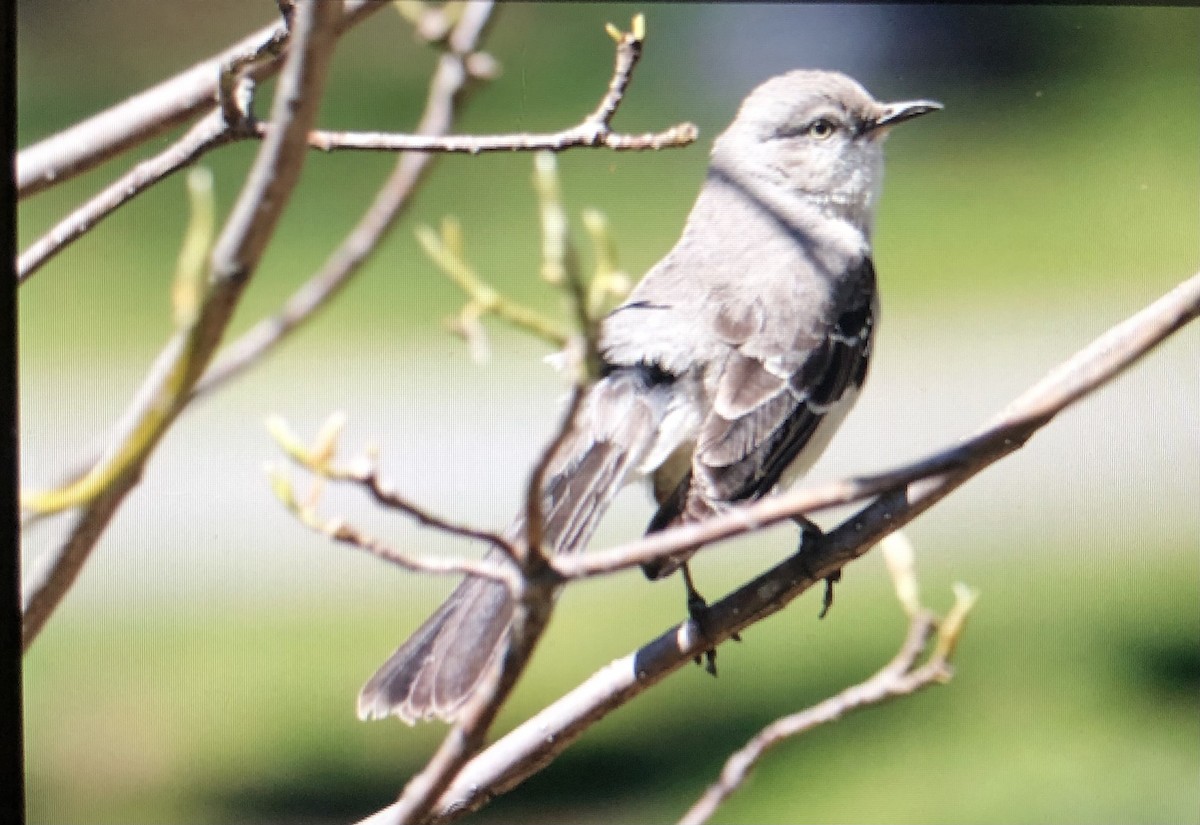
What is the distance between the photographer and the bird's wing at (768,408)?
4.51ft

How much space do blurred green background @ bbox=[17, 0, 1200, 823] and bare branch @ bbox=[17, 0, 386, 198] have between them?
10.5 inches

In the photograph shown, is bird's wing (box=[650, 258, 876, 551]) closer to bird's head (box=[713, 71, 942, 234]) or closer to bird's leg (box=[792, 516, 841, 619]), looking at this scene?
bird's leg (box=[792, 516, 841, 619])

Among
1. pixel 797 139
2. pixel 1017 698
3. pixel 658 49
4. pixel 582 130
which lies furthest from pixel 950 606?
pixel 582 130

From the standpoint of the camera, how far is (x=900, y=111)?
1.66 metres

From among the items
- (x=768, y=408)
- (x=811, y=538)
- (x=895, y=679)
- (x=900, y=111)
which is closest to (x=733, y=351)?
(x=768, y=408)

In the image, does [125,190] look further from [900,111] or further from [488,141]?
[900,111]

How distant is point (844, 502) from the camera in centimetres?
72

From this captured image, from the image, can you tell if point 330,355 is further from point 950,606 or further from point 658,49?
point 950,606

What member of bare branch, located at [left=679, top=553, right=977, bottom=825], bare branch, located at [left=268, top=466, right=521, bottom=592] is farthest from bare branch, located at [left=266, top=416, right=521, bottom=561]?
bare branch, located at [left=679, top=553, right=977, bottom=825]

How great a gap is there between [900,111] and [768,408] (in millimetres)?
491

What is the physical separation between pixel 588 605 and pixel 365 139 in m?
1.08

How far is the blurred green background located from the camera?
4.62ft

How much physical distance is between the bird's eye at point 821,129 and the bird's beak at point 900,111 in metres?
0.05

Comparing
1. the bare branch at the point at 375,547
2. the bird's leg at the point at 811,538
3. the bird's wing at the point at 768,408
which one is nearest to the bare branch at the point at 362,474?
the bare branch at the point at 375,547
